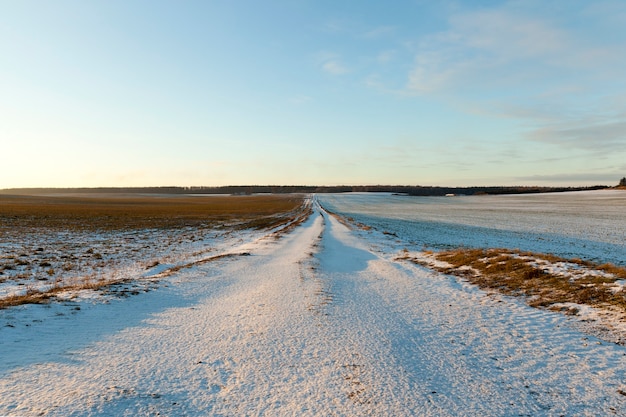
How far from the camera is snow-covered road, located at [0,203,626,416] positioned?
5473mm

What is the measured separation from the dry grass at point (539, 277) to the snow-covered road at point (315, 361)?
138 centimetres

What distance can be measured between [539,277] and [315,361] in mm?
10243

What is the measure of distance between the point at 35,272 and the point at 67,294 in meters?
7.40

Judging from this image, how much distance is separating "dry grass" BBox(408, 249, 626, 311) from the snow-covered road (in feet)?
4.52

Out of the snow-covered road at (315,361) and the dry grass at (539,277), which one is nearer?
the snow-covered road at (315,361)

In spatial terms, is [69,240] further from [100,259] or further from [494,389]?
[494,389]

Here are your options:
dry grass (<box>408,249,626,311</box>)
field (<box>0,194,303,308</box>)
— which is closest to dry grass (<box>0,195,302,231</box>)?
field (<box>0,194,303,308</box>)

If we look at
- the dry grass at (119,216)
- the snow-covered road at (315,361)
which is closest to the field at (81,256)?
the snow-covered road at (315,361)

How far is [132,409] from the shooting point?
17.2ft

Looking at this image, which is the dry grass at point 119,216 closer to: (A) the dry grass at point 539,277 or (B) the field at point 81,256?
(B) the field at point 81,256

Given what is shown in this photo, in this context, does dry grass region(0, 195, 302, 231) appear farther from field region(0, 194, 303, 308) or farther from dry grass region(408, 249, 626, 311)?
dry grass region(408, 249, 626, 311)

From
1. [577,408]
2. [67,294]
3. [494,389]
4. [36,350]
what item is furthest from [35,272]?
[577,408]

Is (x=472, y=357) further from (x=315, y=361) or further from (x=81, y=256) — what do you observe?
(x=81, y=256)

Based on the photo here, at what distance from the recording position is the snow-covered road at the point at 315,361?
5.47 m
